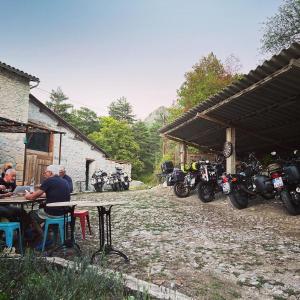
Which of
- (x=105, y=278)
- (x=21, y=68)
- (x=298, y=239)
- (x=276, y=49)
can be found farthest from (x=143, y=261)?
(x=276, y=49)

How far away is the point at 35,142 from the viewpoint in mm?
17516

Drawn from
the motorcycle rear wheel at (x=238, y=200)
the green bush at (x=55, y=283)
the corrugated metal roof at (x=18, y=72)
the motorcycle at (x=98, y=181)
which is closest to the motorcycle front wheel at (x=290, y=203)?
the motorcycle rear wheel at (x=238, y=200)

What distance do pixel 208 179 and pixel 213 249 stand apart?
573cm

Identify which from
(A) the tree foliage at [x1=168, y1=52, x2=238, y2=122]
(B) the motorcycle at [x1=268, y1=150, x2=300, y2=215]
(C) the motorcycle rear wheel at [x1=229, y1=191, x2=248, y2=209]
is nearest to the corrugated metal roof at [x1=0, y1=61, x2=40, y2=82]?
(C) the motorcycle rear wheel at [x1=229, y1=191, x2=248, y2=209]

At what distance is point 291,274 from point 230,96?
5.76m

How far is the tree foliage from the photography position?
2691 cm

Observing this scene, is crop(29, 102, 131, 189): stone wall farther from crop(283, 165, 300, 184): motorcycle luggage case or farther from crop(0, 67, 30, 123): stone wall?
crop(283, 165, 300, 184): motorcycle luggage case

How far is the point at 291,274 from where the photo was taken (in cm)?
417

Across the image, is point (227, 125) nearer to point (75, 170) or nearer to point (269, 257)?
point (269, 257)

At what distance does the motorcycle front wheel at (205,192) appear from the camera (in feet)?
37.1

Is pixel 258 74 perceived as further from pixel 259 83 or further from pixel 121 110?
pixel 121 110

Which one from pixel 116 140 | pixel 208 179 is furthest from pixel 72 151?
pixel 116 140

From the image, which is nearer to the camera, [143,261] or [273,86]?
[143,261]

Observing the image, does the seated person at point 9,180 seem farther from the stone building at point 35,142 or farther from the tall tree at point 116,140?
the tall tree at point 116,140
